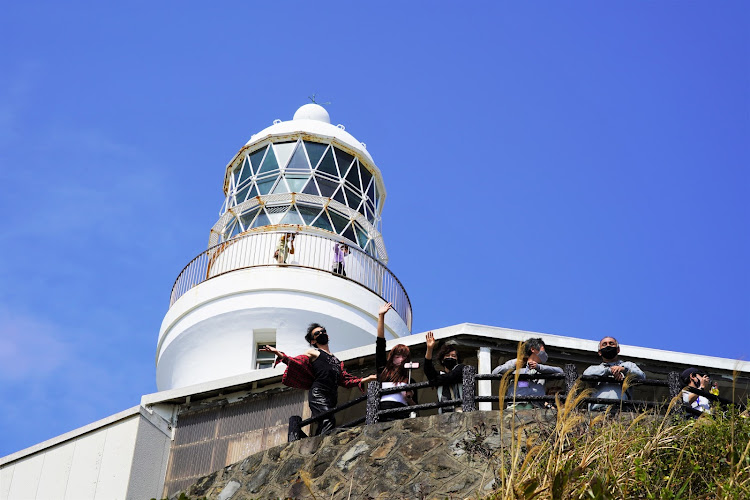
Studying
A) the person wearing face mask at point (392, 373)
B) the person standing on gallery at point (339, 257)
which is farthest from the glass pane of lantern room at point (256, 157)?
the person wearing face mask at point (392, 373)

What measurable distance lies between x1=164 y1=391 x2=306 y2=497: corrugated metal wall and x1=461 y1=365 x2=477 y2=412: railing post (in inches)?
132

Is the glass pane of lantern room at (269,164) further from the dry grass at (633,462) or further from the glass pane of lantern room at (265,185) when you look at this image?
the dry grass at (633,462)

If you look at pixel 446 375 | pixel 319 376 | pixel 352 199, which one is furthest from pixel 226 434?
pixel 352 199

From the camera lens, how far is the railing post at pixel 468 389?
1130 cm

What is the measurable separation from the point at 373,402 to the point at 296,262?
7721 millimetres

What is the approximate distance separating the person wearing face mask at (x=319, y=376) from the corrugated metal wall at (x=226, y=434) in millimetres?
1838

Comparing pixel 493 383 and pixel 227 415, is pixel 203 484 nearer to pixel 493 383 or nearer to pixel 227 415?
pixel 227 415

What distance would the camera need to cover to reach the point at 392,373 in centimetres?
1191

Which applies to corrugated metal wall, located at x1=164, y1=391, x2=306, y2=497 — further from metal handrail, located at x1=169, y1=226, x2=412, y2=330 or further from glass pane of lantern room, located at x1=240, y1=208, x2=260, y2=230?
glass pane of lantern room, located at x1=240, y1=208, x2=260, y2=230

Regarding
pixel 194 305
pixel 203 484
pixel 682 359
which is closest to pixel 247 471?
pixel 203 484

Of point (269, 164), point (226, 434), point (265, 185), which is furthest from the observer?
point (269, 164)

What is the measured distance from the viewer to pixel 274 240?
64.0 feet

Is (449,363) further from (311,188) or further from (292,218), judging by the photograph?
(311,188)

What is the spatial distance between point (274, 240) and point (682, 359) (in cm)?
826
